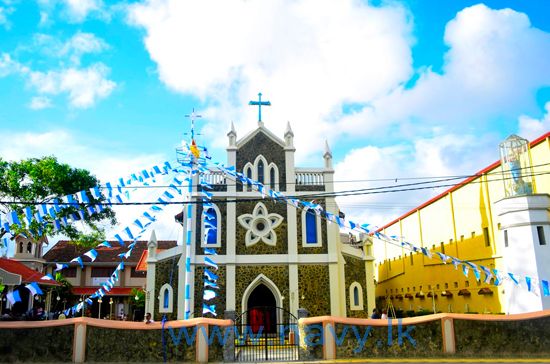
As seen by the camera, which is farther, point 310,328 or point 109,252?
point 109,252

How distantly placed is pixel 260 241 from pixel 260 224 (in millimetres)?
868

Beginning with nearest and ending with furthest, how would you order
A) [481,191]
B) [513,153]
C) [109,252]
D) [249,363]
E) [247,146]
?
1. [249,363]
2. [513,153]
3. [481,191]
4. [247,146]
5. [109,252]

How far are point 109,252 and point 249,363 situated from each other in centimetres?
3394

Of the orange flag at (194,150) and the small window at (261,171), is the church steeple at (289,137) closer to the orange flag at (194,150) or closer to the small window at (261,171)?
the small window at (261,171)

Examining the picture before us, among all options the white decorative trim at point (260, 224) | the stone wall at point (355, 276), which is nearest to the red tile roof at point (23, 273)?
the white decorative trim at point (260, 224)

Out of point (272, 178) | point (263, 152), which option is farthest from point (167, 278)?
point (263, 152)

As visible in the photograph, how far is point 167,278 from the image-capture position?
23.0 m

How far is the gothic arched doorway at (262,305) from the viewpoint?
887 inches

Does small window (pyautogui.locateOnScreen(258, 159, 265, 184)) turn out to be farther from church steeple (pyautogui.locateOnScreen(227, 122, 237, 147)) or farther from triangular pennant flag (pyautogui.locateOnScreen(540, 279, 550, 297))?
triangular pennant flag (pyautogui.locateOnScreen(540, 279, 550, 297))

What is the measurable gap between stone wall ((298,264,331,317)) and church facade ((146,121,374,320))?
0.05m

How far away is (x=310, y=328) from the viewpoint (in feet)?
48.0

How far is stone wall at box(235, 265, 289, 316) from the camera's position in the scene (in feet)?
73.2

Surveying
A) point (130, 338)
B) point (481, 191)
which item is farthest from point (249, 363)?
point (481, 191)

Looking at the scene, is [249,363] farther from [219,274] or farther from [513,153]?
[513,153]
